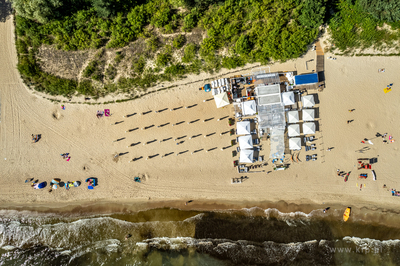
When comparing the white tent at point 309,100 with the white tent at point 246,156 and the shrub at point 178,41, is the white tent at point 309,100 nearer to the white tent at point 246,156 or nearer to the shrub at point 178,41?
the white tent at point 246,156

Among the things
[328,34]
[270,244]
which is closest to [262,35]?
[328,34]

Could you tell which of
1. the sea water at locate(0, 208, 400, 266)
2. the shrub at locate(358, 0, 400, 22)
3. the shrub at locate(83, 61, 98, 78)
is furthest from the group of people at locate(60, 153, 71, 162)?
the shrub at locate(358, 0, 400, 22)

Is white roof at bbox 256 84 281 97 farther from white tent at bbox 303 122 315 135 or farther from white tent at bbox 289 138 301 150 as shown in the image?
white tent at bbox 289 138 301 150

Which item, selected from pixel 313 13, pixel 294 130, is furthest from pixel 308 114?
pixel 313 13

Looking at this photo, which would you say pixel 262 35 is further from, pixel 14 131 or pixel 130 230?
pixel 14 131

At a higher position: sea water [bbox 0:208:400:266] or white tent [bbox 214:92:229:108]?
white tent [bbox 214:92:229:108]
